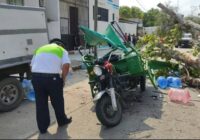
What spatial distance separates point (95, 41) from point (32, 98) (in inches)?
93.8

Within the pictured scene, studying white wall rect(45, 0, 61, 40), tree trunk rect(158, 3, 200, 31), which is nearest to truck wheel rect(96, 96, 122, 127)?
tree trunk rect(158, 3, 200, 31)

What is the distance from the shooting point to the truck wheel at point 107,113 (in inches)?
230

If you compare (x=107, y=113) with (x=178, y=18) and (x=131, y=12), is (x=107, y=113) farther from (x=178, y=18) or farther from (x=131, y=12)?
(x=131, y=12)

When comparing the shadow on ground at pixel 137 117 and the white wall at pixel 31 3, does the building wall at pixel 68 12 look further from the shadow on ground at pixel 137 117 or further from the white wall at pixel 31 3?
the shadow on ground at pixel 137 117

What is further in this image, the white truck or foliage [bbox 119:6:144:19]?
foliage [bbox 119:6:144:19]

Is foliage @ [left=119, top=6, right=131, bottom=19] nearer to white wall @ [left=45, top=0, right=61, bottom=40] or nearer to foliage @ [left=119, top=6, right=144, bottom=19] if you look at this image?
foliage @ [left=119, top=6, right=144, bottom=19]

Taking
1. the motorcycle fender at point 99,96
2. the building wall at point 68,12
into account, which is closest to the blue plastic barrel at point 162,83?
the motorcycle fender at point 99,96

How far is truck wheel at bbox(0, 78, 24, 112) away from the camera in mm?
7070

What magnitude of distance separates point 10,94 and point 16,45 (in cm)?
118

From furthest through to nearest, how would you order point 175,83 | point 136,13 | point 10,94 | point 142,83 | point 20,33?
point 136,13 → point 175,83 → point 142,83 → point 20,33 → point 10,94

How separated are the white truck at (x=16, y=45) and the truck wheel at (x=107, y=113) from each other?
247 cm

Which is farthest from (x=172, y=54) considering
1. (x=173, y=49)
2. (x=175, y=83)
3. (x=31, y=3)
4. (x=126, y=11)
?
(x=126, y=11)

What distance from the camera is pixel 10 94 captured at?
7.34 metres

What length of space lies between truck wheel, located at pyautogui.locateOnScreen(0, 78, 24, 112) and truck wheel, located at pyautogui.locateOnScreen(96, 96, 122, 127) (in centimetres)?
244
